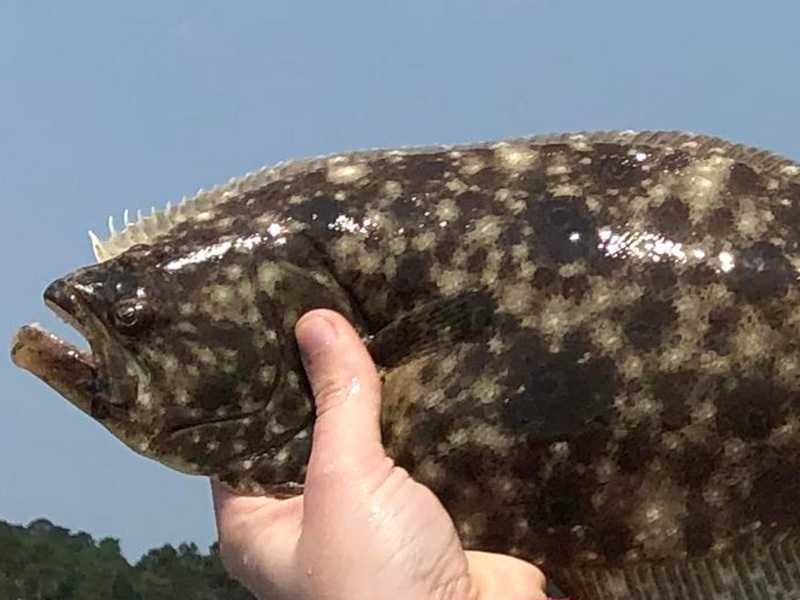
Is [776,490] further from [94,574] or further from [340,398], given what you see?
[94,574]

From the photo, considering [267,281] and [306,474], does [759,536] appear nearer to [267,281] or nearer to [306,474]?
[306,474]

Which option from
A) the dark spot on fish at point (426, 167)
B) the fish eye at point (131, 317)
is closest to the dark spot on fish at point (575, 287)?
the dark spot on fish at point (426, 167)

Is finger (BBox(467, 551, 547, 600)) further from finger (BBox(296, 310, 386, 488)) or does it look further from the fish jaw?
the fish jaw

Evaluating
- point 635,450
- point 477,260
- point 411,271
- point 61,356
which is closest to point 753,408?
point 635,450

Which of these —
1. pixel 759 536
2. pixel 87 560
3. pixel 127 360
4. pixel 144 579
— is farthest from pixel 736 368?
pixel 87 560

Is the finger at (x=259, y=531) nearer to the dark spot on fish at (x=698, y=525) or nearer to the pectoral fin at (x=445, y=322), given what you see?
the pectoral fin at (x=445, y=322)

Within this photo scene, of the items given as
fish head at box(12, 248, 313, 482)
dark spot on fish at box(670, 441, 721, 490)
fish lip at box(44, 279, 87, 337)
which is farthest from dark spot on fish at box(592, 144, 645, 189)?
fish lip at box(44, 279, 87, 337)
